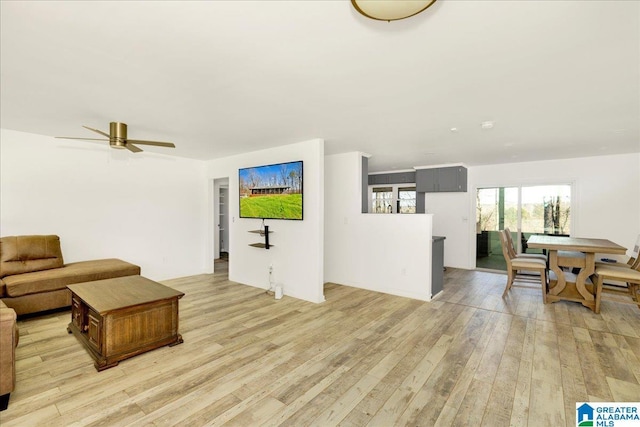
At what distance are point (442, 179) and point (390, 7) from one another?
5739mm

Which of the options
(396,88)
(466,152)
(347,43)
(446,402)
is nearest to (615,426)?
(446,402)

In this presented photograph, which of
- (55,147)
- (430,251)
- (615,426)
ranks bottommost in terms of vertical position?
(615,426)

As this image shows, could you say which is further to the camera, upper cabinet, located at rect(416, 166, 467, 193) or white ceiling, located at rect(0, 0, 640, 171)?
upper cabinet, located at rect(416, 166, 467, 193)

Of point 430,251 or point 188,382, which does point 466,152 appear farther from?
point 188,382

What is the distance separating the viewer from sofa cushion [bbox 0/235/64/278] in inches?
143

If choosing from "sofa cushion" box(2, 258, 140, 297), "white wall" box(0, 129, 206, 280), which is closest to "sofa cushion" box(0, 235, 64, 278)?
"sofa cushion" box(2, 258, 140, 297)

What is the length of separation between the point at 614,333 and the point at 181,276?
6.62 meters

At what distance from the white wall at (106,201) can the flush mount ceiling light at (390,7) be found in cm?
510

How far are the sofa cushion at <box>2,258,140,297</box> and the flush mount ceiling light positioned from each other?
4501mm

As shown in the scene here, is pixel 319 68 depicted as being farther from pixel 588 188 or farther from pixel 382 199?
pixel 588 188

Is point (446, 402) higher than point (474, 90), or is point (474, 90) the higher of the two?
point (474, 90)

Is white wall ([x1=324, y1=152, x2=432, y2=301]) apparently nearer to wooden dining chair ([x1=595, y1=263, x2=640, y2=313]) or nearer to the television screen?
the television screen

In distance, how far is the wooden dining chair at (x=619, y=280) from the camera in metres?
3.63

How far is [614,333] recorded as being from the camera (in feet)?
10.2
